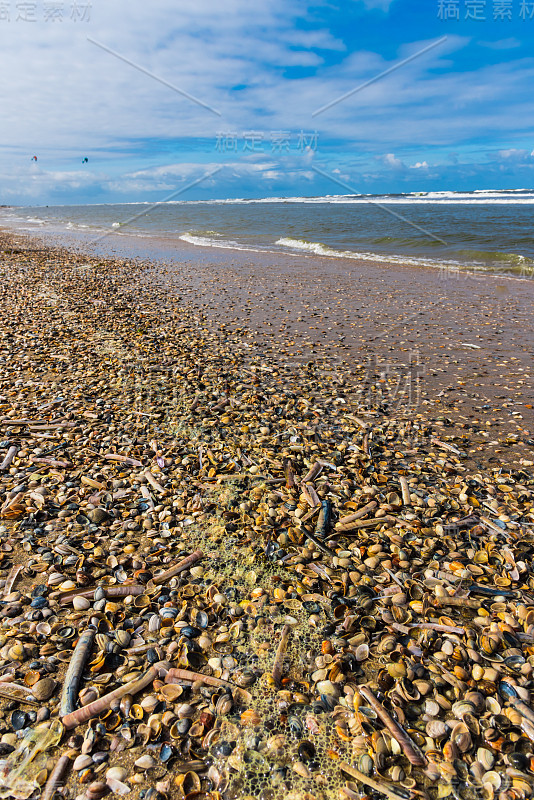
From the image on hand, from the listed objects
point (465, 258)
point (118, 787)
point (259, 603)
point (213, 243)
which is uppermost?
point (213, 243)

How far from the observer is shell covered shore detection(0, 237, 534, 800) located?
2.67m

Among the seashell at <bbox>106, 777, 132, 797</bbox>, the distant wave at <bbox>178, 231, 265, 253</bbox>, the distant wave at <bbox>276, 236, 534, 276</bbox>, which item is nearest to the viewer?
the seashell at <bbox>106, 777, 132, 797</bbox>

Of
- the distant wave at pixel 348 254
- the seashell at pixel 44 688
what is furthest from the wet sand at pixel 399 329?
the seashell at pixel 44 688

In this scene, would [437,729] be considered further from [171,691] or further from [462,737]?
[171,691]

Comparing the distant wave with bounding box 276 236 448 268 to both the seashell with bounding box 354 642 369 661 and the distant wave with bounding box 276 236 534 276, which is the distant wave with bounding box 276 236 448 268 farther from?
the seashell with bounding box 354 642 369 661

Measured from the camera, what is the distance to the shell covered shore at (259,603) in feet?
8.77

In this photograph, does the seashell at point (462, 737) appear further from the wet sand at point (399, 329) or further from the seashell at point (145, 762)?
the wet sand at point (399, 329)

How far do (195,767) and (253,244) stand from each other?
34.8 meters

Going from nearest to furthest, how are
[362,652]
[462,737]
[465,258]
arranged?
[462,737]
[362,652]
[465,258]

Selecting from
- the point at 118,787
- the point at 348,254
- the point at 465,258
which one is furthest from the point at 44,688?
the point at 348,254

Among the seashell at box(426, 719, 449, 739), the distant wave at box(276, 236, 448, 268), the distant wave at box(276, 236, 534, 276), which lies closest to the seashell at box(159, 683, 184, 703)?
the seashell at box(426, 719, 449, 739)

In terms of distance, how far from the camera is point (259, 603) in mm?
3736

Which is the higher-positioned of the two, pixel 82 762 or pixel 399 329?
pixel 399 329

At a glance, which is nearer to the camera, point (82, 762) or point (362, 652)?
point (82, 762)
